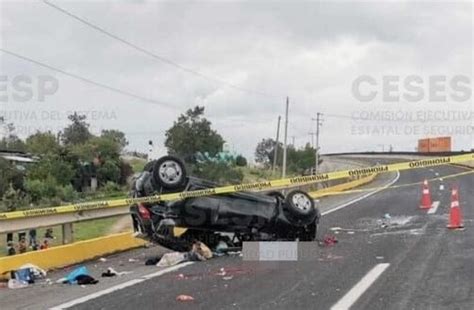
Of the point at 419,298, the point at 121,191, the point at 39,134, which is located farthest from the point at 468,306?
the point at 39,134

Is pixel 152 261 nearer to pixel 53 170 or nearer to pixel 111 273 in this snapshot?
pixel 111 273

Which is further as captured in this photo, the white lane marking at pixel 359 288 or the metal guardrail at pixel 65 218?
the metal guardrail at pixel 65 218

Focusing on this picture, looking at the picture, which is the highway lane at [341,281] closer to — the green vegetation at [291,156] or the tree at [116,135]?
the tree at [116,135]

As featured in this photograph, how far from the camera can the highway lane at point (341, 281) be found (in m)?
7.68

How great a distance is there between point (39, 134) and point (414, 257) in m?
54.5

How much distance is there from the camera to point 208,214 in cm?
1162

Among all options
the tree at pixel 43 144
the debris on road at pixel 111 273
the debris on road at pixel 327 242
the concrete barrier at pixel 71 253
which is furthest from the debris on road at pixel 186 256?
the tree at pixel 43 144

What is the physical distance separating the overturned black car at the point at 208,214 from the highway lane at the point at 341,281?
623 mm

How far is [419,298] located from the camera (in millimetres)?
7711

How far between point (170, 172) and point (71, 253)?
6.88ft

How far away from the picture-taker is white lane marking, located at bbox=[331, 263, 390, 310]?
746cm

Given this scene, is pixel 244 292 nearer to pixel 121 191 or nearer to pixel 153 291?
pixel 153 291

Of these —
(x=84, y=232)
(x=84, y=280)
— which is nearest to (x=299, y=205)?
(x=84, y=280)

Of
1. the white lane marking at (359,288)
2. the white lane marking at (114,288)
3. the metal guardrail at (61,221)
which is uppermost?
the metal guardrail at (61,221)
